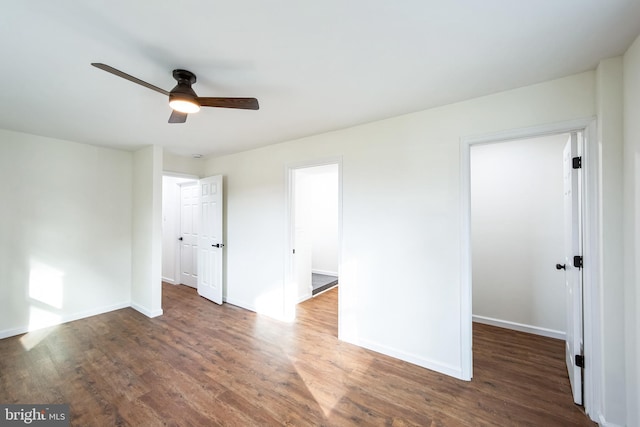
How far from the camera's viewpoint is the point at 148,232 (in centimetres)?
367

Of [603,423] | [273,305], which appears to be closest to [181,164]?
[273,305]

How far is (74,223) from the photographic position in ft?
11.6

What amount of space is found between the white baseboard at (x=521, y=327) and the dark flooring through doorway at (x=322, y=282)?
2544 mm

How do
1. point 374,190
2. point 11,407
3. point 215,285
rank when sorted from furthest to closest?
1. point 215,285
2. point 374,190
3. point 11,407

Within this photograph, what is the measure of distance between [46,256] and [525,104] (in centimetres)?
547

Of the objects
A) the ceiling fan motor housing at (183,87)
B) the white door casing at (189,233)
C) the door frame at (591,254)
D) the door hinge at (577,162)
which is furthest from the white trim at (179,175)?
the door hinge at (577,162)

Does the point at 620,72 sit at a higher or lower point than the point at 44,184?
higher

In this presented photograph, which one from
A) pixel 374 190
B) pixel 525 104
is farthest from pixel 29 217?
pixel 525 104

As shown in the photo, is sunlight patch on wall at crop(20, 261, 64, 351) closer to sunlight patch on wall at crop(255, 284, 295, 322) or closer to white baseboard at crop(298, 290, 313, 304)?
sunlight patch on wall at crop(255, 284, 295, 322)

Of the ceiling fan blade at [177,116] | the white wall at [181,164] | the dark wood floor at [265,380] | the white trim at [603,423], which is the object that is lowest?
the dark wood floor at [265,380]

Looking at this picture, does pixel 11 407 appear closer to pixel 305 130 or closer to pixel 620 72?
pixel 305 130

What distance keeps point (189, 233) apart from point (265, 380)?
392 centimetres

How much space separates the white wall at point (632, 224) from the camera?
4.78 ft

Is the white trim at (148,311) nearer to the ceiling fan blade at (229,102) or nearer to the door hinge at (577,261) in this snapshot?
the ceiling fan blade at (229,102)
